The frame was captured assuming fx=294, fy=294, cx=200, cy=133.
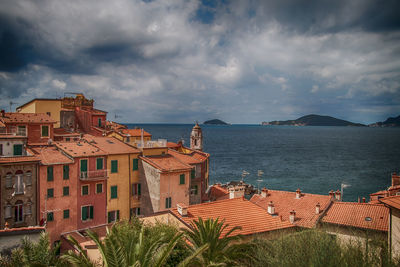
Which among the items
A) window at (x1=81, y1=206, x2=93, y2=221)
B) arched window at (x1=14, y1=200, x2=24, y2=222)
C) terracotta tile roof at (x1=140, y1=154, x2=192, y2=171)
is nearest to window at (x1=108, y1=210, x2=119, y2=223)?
window at (x1=81, y1=206, x2=93, y2=221)

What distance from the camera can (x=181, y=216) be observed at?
67.1 ft

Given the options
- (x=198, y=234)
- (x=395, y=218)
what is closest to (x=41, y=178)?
(x=198, y=234)

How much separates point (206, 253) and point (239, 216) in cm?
685

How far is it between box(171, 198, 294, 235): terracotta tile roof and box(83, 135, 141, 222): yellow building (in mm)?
12603

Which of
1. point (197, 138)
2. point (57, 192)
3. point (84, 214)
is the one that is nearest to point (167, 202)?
point (84, 214)

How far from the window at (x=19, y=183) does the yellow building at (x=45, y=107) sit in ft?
75.7

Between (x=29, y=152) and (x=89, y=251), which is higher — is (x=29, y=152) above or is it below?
above

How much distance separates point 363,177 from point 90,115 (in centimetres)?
6891

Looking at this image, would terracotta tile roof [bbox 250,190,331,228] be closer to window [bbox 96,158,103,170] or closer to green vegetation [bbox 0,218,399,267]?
green vegetation [bbox 0,218,399,267]

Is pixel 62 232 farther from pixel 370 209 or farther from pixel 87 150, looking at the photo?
pixel 370 209

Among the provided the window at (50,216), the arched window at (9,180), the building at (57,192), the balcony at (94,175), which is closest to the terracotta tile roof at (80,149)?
the building at (57,192)

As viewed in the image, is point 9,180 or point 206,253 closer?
point 206,253

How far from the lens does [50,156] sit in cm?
2895

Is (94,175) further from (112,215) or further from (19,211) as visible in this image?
(19,211)
